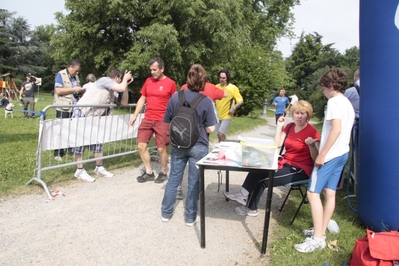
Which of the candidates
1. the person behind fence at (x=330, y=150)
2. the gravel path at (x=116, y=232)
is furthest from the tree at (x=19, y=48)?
the person behind fence at (x=330, y=150)

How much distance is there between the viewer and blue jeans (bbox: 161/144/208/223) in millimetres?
3812

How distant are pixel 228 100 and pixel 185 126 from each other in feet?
10.2

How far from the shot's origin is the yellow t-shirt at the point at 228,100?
6496 mm

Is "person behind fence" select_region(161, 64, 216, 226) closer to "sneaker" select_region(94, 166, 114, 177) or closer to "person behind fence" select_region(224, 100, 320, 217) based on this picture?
"person behind fence" select_region(224, 100, 320, 217)

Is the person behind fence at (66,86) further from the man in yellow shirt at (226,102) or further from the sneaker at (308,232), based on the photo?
the sneaker at (308,232)

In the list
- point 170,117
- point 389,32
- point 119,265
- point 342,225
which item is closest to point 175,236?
point 119,265

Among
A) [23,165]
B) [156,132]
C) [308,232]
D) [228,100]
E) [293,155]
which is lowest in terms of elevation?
[23,165]

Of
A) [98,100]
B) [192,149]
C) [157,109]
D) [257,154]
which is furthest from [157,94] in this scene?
[257,154]

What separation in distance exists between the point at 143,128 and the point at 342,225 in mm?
3198

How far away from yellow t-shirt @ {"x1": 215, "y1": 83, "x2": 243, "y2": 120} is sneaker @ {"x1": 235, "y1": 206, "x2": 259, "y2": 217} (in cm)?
262

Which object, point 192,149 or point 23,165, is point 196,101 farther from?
point 23,165

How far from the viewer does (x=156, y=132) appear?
542 centimetres

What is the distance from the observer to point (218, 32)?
17.6 metres

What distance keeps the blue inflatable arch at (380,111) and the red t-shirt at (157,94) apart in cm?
280
